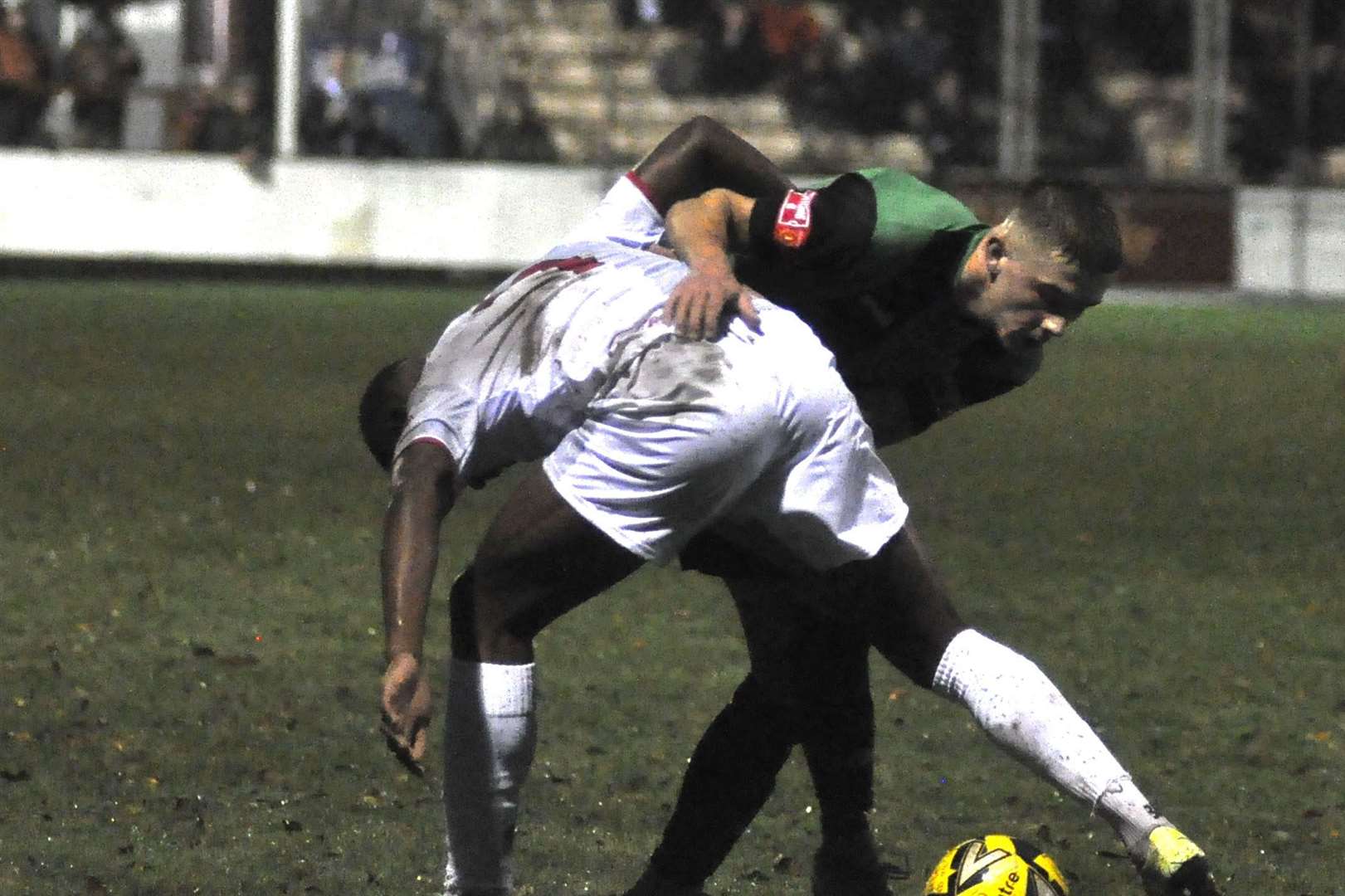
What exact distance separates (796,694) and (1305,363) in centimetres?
1354

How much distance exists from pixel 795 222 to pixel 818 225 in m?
0.05

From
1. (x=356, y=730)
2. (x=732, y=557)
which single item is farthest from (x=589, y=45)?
(x=732, y=557)

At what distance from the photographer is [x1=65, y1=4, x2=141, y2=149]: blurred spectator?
23.5 meters

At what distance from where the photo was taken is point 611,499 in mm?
4004

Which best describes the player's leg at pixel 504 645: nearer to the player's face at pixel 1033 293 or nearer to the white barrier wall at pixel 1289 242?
the player's face at pixel 1033 293

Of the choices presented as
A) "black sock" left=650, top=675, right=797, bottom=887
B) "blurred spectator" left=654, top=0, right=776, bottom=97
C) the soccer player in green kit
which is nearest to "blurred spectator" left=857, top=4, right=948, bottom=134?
"blurred spectator" left=654, top=0, right=776, bottom=97

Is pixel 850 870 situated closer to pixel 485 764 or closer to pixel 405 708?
pixel 485 764

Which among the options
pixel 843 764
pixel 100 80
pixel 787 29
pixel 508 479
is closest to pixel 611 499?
pixel 843 764

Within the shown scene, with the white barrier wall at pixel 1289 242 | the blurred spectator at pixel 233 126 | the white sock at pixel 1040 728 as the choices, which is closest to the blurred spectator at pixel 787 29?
the white barrier wall at pixel 1289 242

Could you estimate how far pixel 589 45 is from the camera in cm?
2609

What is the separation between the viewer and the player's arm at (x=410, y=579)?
12.6 feet

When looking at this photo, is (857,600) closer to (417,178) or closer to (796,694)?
(796,694)

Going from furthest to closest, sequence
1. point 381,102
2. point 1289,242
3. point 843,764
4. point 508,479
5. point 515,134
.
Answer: point 1289,242, point 515,134, point 381,102, point 508,479, point 843,764

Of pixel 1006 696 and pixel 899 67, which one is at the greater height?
pixel 899 67
